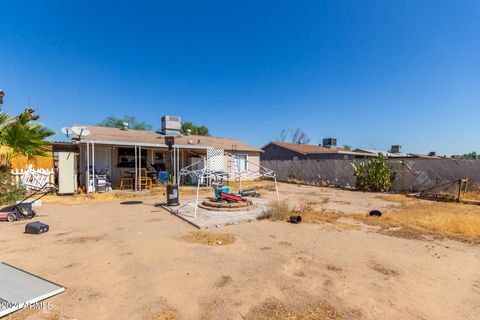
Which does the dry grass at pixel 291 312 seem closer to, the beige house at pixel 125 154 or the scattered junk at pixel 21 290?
the scattered junk at pixel 21 290

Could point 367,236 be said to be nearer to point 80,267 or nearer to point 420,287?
point 420,287

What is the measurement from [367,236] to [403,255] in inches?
47.4

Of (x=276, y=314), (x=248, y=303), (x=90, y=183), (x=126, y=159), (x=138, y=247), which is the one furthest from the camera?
(x=126, y=159)

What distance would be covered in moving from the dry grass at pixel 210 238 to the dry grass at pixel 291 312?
91.7 inches

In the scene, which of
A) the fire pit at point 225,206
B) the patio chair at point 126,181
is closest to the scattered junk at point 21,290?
the fire pit at point 225,206

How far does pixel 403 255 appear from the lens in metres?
4.55

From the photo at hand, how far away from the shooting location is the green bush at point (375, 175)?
14.6 metres

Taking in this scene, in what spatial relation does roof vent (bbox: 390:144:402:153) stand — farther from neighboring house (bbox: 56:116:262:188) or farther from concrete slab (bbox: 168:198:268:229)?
concrete slab (bbox: 168:198:268:229)

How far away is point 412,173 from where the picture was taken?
1407 centimetres

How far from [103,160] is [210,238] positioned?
1114cm

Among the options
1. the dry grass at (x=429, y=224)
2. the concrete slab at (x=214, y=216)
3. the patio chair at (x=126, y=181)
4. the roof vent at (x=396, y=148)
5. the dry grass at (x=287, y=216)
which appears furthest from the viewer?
the roof vent at (x=396, y=148)

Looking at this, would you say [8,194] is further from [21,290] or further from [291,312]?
[291,312]

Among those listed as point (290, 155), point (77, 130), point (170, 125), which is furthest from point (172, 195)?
point (290, 155)

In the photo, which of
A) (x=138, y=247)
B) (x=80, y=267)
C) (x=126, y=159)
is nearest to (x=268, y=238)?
(x=138, y=247)
